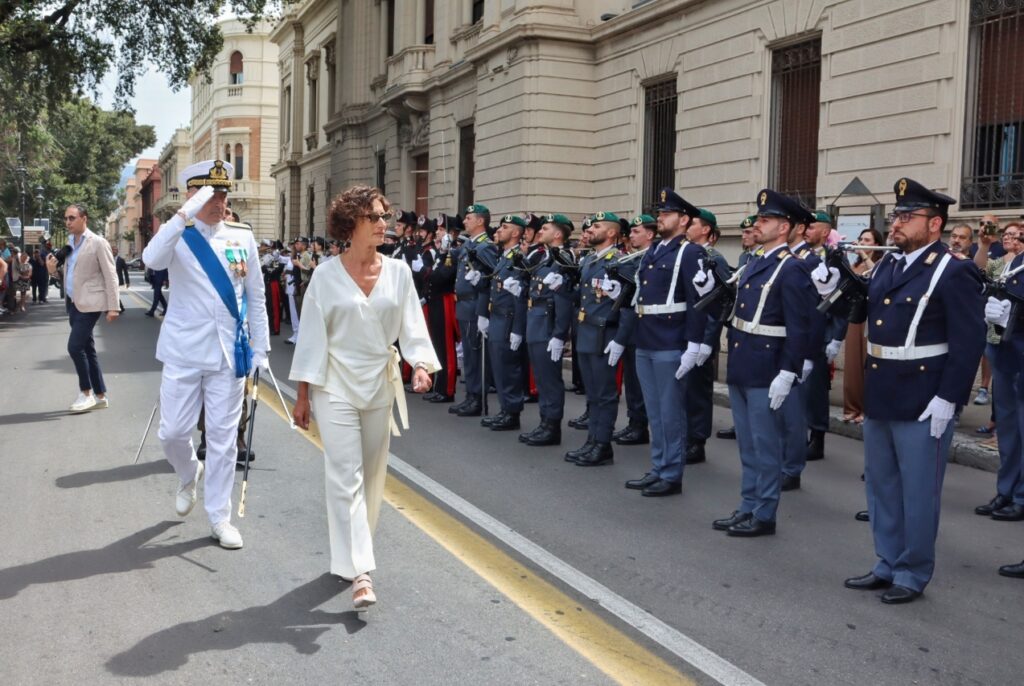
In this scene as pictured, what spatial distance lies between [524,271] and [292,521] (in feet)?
14.4

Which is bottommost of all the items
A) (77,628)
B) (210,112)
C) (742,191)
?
(77,628)

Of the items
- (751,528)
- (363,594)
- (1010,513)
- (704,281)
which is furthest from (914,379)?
(363,594)

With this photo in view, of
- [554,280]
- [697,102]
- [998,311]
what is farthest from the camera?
[697,102]

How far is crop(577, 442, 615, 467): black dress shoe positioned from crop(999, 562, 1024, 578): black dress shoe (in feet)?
11.2

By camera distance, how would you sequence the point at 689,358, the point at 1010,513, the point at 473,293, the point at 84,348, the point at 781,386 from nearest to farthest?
the point at 781,386, the point at 1010,513, the point at 689,358, the point at 84,348, the point at 473,293

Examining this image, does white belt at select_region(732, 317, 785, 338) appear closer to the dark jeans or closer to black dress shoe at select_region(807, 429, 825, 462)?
black dress shoe at select_region(807, 429, 825, 462)

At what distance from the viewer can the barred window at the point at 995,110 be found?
1320cm

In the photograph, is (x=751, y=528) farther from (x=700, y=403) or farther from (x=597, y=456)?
(x=700, y=403)

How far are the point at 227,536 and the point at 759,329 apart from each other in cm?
340

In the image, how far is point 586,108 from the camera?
23750 millimetres

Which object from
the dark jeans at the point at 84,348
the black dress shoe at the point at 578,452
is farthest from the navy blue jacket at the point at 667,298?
the dark jeans at the point at 84,348

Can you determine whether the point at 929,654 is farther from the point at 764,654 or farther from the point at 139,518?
the point at 139,518

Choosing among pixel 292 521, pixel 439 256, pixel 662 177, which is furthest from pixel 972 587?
pixel 662 177

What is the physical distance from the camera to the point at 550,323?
9711 millimetres
